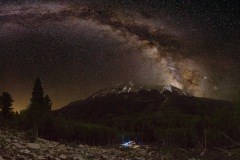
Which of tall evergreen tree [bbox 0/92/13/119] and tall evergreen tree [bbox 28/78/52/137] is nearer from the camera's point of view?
tall evergreen tree [bbox 28/78/52/137]

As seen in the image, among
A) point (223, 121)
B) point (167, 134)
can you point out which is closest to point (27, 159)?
point (223, 121)

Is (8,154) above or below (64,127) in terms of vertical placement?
below

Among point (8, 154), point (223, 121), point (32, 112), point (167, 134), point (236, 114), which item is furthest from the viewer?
point (167, 134)

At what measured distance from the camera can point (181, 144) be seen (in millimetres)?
120062

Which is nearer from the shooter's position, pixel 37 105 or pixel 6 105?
pixel 37 105

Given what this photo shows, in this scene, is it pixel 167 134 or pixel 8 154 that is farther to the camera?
pixel 167 134

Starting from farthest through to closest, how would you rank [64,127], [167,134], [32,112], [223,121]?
[167,134] → [64,127] → [223,121] → [32,112]

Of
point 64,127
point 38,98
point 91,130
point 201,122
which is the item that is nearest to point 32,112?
point 38,98

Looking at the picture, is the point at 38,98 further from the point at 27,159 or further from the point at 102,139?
the point at 27,159

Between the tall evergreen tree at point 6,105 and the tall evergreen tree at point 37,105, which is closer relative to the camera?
the tall evergreen tree at point 37,105

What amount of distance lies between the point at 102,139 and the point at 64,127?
1288 inches

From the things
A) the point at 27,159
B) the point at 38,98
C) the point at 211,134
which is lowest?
the point at 27,159

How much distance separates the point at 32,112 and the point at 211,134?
5692 centimetres

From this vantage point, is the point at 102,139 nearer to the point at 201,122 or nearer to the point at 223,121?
the point at 201,122
